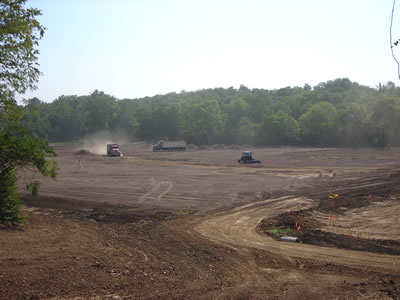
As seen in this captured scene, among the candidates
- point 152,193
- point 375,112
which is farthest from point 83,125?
point 152,193

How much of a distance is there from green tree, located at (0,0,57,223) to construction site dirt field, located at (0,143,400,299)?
1532 millimetres

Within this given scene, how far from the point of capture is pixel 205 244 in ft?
52.2

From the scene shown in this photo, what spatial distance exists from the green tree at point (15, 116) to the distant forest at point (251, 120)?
52166 mm

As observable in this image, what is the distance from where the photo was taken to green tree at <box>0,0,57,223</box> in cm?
1419

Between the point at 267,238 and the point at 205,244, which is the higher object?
the point at 205,244

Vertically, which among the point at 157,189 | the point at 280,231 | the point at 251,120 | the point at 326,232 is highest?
the point at 251,120

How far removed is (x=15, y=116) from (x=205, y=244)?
8.85m

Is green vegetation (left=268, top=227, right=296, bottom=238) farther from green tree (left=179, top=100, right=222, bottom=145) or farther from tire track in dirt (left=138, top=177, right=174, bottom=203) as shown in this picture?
green tree (left=179, top=100, right=222, bottom=145)

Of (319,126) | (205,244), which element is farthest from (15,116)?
(319,126)

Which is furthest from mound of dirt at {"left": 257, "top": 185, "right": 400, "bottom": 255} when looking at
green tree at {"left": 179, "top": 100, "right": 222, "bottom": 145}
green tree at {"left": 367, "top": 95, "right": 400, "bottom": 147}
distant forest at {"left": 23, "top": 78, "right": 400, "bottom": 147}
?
green tree at {"left": 179, "top": 100, "right": 222, "bottom": 145}

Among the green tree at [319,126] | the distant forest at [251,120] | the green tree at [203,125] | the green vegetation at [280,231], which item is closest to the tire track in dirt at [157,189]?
the green vegetation at [280,231]

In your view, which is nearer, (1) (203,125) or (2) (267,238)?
(2) (267,238)

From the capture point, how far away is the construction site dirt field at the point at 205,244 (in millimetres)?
10414

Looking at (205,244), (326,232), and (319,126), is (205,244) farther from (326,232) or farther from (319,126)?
(319,126)
